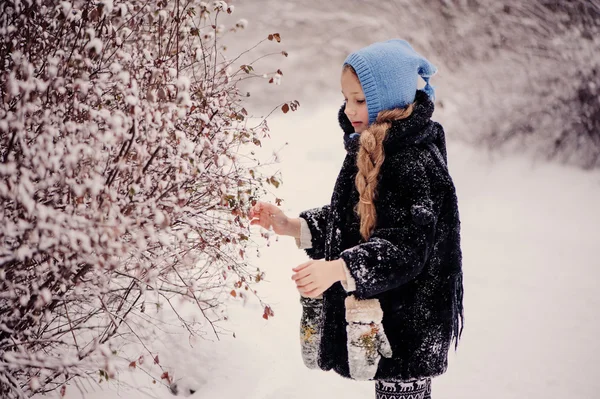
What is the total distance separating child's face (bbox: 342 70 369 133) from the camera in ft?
6.74

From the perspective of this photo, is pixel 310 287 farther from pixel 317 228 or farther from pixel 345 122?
pixel 345 122

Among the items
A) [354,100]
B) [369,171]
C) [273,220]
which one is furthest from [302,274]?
[354,100]

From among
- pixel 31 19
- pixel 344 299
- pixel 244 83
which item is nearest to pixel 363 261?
pixel 344 299

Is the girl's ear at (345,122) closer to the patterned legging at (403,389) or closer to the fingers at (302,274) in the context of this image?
the fingers at (302,274)

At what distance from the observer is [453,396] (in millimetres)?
3496

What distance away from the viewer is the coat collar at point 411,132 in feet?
6.28

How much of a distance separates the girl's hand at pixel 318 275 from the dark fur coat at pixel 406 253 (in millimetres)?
46

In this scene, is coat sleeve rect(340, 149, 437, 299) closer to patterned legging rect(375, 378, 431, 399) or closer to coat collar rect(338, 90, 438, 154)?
coat collar rect(338, 90, 438, 154)

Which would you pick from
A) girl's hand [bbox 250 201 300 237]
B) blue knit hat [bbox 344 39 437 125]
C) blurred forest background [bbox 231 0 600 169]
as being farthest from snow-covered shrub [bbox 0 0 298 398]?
blurred forest background [bbox 231 0 600 169]

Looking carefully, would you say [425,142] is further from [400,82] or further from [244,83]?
[244,83]

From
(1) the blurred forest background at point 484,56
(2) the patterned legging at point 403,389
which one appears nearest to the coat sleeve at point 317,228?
(2) the patterned legging at point 403,389

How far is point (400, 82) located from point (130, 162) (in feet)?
4.17

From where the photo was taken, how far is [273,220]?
7.61 feet

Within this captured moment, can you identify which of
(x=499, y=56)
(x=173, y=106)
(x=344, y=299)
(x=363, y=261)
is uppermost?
(x=499, y=56)
